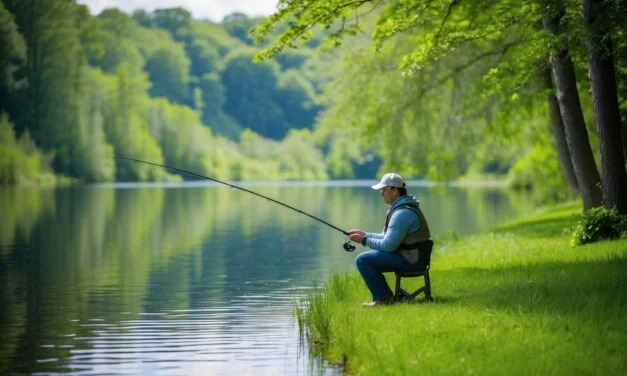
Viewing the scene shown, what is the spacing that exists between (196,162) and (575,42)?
4402 inches

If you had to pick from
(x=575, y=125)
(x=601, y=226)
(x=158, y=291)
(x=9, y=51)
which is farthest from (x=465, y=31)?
(x=9, y=51)

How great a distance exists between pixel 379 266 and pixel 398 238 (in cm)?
50

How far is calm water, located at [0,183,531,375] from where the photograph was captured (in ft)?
36.8

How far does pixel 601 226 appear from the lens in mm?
17016

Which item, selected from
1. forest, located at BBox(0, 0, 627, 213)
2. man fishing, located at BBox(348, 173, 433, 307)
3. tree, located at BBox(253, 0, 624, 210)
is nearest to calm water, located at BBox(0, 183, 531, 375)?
man fishing, located at BBox(348, 173, 433, 307)

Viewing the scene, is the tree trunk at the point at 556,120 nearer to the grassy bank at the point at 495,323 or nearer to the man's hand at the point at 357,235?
the grassy bank at the point at 495,323

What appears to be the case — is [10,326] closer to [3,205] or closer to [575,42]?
[575,42]

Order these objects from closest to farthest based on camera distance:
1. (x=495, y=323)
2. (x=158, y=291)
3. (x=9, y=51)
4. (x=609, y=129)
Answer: (x=495, y=323), (x=609, y=129), (x=158, y=291), (x=9, y=51)

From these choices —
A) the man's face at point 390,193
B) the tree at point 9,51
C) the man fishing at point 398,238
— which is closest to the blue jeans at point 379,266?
the man fishing at point 398,238

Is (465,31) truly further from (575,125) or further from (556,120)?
(556,120)

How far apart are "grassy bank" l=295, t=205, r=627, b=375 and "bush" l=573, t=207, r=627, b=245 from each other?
5.26 ft

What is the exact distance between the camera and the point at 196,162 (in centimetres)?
12656

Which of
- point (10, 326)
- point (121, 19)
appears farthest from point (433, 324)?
point (121, 19)

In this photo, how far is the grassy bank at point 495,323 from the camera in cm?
877
